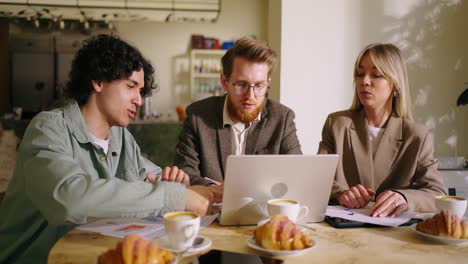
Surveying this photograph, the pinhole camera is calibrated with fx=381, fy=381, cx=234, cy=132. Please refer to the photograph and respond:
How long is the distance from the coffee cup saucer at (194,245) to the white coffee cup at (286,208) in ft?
0.63

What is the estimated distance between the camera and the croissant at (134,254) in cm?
71

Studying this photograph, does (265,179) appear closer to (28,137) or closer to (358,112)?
(28,137)

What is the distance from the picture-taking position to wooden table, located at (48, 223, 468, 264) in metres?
0.86

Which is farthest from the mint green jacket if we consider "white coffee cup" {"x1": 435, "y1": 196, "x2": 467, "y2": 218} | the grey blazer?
"white coffee cup" {"x1": 435, "y1": 196, "x2": 467, "y2": 218}

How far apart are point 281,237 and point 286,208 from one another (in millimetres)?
147

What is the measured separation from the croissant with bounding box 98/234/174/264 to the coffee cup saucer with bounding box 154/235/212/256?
102mm

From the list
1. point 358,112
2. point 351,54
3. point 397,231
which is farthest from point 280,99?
point 397,231

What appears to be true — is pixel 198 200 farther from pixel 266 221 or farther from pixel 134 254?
pixel 134 254

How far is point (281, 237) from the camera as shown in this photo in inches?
33.4

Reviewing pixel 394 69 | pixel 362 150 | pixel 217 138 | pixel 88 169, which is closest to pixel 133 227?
pixel 88 169

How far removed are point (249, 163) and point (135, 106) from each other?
627mm

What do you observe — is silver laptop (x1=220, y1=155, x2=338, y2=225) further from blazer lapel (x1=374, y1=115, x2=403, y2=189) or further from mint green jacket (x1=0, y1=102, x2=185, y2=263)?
blazer lapel (x1=374, y1=115, x2=403, y2=189)

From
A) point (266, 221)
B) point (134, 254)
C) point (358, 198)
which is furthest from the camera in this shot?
point (358, 198)

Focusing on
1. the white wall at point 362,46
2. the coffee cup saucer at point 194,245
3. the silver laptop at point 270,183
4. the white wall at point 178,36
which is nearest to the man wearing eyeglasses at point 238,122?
the silver laptop at point 270,183
